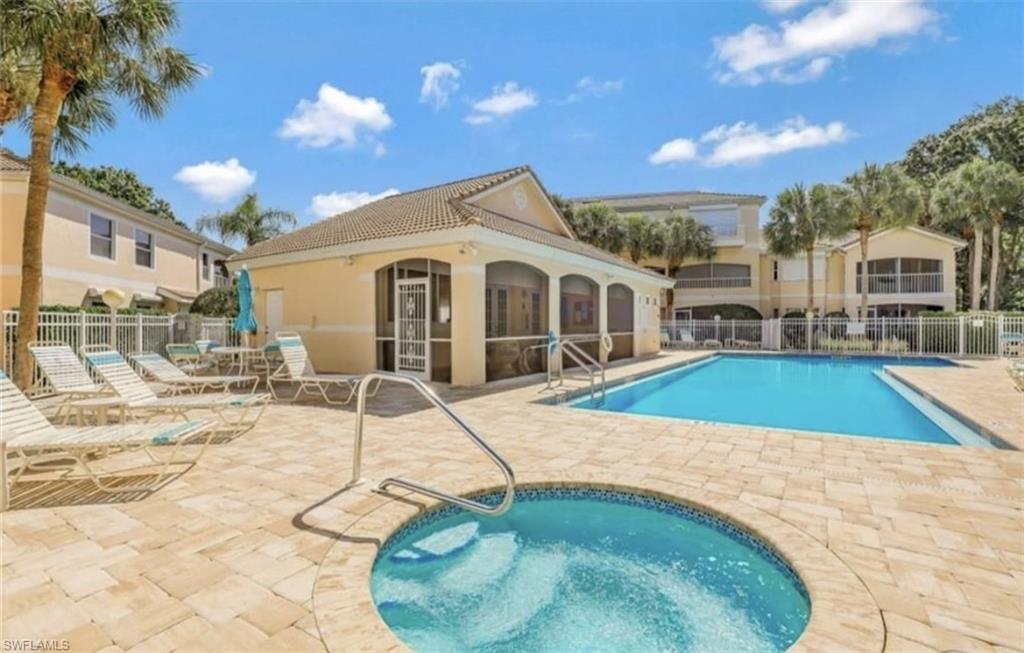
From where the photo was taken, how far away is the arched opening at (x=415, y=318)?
12.9 m

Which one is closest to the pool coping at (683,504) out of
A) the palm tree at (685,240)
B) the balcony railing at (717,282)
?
the palm tree at (685,240)

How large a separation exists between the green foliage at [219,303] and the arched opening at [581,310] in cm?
1339

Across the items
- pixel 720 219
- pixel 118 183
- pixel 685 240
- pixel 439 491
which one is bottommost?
pixel 439 491

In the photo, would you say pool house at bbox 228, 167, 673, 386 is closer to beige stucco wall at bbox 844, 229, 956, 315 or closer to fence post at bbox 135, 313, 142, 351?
fence post at bbox 135, 313, 142, 351

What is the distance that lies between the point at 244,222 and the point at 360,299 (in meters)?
23.5

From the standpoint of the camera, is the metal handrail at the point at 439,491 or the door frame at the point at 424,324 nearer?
the metal handrail at the point at 439,491

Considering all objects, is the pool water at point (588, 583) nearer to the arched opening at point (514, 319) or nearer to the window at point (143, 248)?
the arched opening at point (514, 319)

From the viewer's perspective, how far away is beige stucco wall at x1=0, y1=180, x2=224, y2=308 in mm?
16469

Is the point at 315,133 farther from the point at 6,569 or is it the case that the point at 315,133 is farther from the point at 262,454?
the point at 6,569

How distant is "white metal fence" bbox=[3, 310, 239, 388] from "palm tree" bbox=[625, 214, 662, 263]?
944 inches

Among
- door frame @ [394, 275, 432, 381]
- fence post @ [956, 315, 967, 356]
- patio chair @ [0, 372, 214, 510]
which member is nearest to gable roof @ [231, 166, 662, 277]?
door frame @ [394, 275, 432, 381]

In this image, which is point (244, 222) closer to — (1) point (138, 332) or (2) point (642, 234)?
(1) point (138, 332)

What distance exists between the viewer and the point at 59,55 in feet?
27.0

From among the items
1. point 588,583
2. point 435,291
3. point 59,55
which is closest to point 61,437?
point 588,583
